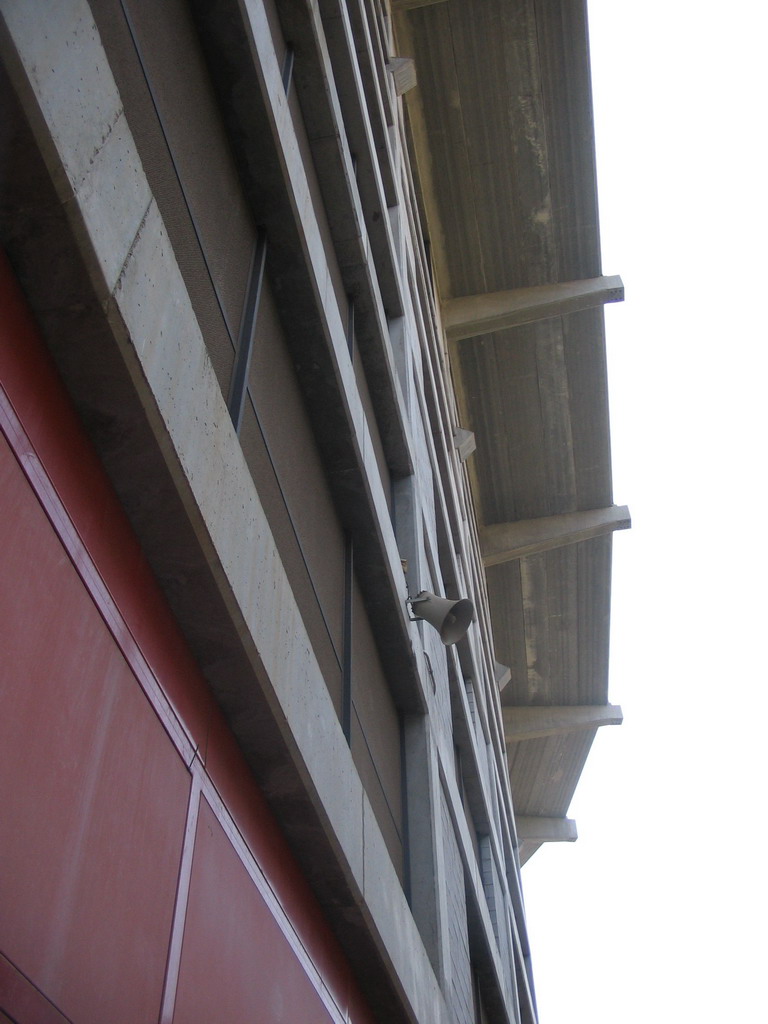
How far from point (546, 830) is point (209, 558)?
31.6 metres

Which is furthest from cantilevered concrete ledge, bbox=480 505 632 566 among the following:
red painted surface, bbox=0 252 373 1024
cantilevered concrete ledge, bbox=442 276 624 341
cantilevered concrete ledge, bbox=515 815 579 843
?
red painted surface, bbox=0 252 373 1024

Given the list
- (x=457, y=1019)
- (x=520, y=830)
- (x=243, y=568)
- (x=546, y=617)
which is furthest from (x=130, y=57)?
(x=520, y=830)

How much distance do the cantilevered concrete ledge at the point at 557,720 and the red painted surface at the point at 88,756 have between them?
1011 inches

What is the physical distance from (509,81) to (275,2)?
12.1m

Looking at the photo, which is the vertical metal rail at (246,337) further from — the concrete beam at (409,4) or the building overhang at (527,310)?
the building overhang at (527,310)

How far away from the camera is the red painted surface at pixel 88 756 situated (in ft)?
7.15

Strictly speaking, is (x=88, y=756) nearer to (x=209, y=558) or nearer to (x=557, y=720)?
(x=209, y=558)

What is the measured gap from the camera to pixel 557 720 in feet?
92.9

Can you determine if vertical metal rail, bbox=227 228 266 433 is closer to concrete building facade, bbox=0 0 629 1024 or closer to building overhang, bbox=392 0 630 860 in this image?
concrete building facade, bbox=0 0 629 1024

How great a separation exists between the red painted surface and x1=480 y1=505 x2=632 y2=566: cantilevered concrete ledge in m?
20.8

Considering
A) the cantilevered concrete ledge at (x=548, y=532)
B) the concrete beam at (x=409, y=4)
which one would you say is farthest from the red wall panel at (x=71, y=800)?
the cantilevered concrete ledge at (x=548, y=532)

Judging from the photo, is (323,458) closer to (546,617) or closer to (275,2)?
(275,2)

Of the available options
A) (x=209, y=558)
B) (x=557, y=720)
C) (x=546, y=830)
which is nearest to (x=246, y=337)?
(x=209, y=558)

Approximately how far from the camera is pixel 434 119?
1831 centimetres
